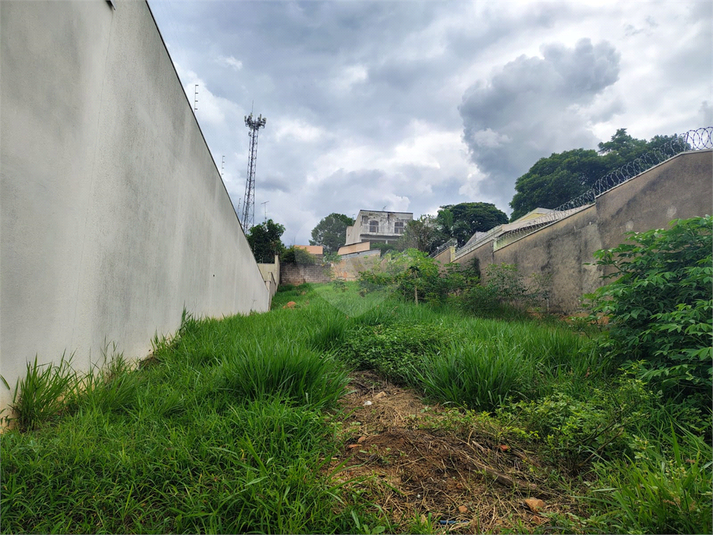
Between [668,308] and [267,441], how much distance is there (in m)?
2.59

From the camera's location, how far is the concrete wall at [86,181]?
1.32 metres

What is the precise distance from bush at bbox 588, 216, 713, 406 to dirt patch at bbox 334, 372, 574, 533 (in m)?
1.02

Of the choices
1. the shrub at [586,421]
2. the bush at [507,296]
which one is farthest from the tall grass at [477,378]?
the bush at [507,296]

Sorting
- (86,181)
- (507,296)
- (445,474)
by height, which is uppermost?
(86,181)

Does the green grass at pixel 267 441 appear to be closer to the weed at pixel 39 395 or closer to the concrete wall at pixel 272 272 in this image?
→ the weed at pixel 39 395

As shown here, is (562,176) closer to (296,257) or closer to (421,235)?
(421,235)

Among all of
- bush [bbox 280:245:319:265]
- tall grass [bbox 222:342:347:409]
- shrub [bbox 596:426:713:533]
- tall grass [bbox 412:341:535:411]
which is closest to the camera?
shrub [bbox 596:426:713:533]

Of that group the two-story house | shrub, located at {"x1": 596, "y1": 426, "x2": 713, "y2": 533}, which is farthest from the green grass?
the two-story house

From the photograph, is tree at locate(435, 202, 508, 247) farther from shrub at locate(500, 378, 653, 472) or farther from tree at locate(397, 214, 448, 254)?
shrub at locate(500, 378, 653, 472)

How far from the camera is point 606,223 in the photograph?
5363 mm

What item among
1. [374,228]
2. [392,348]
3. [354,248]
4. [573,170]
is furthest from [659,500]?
[573,170]

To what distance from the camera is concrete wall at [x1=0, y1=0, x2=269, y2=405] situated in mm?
1322

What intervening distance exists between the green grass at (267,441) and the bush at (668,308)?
7.5 inches

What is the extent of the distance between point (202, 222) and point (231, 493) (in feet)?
11.7
